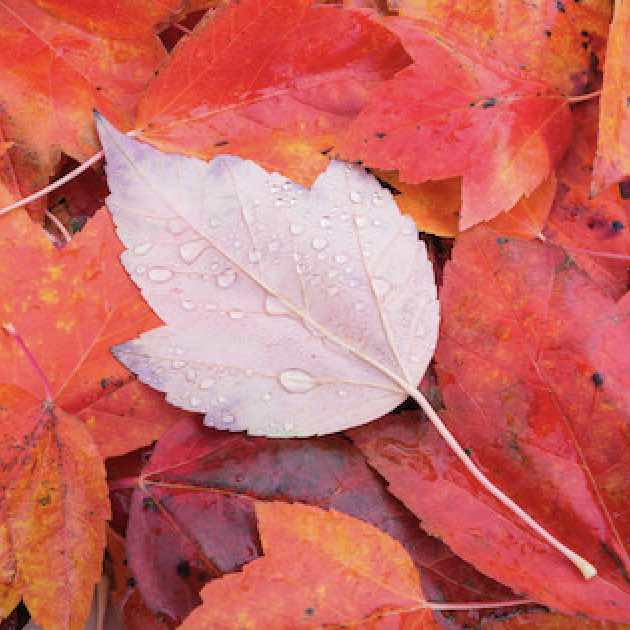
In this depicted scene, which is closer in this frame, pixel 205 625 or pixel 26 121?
pixel 205 625

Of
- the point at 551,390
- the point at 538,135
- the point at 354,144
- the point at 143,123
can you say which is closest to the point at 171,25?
the point at 143,123

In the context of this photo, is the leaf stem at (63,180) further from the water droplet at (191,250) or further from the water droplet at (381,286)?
the water droplet at (381,286)

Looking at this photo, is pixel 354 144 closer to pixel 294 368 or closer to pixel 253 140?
pixel 253 140

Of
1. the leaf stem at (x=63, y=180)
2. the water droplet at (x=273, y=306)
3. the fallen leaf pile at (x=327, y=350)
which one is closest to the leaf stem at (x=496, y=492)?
the fallen leaf pile at (x=327, y=350)

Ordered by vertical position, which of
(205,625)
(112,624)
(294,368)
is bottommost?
(112,624)

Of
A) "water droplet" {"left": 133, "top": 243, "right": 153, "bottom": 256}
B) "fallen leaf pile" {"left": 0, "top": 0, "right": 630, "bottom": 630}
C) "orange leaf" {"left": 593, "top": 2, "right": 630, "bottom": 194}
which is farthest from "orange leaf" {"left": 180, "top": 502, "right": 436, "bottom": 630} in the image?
"orange leaf" {"left": 593, "top": 2, "right": 630, "bottom": 194}

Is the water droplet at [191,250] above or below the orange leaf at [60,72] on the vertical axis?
below
